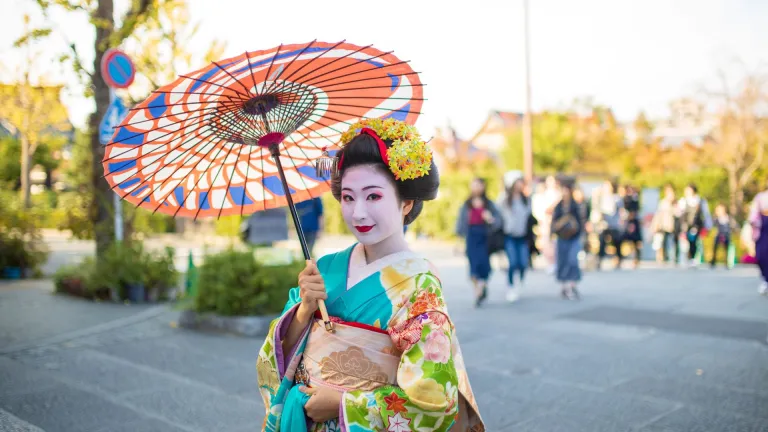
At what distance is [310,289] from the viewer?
83.3 inches

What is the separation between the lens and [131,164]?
8.04 feet

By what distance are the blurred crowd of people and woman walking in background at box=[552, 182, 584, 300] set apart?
0.05ft

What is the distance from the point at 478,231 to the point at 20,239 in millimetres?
8176

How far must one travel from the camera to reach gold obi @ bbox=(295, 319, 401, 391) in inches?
80.0

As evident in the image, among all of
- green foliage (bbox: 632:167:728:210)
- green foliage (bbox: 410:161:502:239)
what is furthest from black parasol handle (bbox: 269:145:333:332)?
green foliage (bbox: 632:167:728:210)

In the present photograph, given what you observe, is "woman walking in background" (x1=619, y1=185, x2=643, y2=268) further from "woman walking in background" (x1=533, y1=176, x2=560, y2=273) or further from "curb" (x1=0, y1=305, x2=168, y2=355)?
"curb" (x1=0, y1=305, x2=168, y2=355)

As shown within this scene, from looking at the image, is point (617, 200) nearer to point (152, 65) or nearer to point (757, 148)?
point (152, 65)

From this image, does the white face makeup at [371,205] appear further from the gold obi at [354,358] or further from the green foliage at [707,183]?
the green foliage at [707,183]

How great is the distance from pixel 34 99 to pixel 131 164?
19319mm

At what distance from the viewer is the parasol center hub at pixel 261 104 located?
7.59 feet

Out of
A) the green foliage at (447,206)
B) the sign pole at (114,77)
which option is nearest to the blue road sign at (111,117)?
the sign pole at (114,77)

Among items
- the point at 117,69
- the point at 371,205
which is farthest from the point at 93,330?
the point at 371,205

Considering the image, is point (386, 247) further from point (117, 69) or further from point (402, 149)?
point (117, 69)

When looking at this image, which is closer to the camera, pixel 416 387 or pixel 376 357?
pixel 416 387
